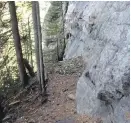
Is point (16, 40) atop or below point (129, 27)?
below

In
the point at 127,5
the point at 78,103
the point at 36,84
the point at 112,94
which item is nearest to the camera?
the point at 112,94

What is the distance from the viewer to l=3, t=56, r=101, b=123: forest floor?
12.0 metres

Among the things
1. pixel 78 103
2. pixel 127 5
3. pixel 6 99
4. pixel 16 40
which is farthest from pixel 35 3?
pixel 6 99

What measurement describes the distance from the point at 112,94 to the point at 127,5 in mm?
4089

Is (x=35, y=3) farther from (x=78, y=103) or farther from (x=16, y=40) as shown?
(x=78, y=103)

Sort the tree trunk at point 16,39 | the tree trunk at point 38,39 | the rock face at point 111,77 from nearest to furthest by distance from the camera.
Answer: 1. the rock face at point 111,77
2. the tree trunk at point 38,39
3. the tree trunk at point 16,39

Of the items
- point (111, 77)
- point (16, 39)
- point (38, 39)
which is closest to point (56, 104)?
point (38, 39)

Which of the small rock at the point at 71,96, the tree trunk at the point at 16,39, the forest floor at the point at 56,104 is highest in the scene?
the tree trunk at the point at 16,39

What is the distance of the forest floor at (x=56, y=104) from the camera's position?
11969mm

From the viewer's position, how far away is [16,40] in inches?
563

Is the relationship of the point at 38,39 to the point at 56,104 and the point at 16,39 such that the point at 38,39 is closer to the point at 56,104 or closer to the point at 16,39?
the point at 16,39

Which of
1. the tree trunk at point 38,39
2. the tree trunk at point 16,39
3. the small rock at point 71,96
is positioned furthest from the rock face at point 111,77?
the tree trunk at point 16,39

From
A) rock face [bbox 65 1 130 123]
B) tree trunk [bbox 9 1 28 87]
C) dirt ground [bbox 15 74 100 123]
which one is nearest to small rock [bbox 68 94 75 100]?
dirt ground [bbox 15 74 100 123]

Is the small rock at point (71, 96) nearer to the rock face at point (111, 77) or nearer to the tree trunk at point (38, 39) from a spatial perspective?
the rock face at point (111, 77)
